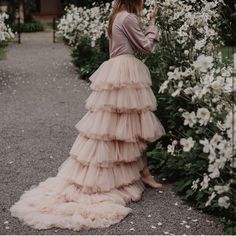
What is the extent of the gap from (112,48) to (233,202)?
5.64 feet

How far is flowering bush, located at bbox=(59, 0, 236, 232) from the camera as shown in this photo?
359cm

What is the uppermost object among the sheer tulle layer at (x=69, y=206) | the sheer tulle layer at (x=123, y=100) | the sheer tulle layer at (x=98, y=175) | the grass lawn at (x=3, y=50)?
the sheer tulle layer at (x=123, y=100)

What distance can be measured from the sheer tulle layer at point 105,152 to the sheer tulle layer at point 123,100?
1.00 feet

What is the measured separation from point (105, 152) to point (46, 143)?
84.5 inches

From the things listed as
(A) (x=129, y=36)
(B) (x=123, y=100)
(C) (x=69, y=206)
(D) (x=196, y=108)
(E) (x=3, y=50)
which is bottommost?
(C) (x=69, y=206)

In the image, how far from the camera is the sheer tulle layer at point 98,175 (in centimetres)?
470

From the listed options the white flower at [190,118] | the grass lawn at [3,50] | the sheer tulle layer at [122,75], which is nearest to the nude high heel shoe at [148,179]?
the sheer tulle layer at [122,75]

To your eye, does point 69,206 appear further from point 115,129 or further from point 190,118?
point 190,118

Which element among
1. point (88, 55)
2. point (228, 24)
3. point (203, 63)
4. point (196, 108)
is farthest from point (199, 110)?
point (88, 55)

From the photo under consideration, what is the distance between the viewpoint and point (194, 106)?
17.5 feet

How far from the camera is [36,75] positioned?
40.8 feet

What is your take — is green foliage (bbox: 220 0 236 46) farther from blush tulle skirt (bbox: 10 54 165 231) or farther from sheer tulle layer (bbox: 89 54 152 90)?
blush tulle skirt (bbox: 10 54 165 231)

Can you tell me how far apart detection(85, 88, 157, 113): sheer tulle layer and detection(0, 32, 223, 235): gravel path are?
845 mm

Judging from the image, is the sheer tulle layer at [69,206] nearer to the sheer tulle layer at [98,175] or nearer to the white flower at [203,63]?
the sheer tulle layer at [98,175]
